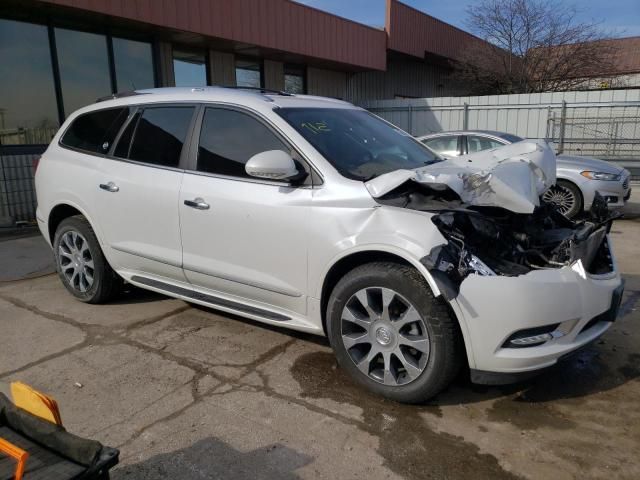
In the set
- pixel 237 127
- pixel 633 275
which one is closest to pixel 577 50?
pixel 633 275

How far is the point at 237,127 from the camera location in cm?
356

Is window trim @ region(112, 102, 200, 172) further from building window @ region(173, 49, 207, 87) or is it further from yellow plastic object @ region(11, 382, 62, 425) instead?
building window @ region(173, 49, 207, 87)

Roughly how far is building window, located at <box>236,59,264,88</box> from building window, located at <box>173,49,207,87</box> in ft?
3.79

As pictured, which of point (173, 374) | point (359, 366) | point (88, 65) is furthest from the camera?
point (88, 65)

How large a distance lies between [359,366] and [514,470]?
98 cm

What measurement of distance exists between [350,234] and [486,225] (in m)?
0.75

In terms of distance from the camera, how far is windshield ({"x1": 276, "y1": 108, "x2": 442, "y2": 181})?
3.28 meters

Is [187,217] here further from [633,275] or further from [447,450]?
[633,275]

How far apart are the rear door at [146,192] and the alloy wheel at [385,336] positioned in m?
1.49

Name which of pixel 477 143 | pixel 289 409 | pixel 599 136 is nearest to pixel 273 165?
pixel 289 409

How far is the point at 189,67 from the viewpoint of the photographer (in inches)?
459

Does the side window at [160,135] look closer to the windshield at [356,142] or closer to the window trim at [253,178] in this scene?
the window trim at [253,178]

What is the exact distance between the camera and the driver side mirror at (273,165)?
9.95ft

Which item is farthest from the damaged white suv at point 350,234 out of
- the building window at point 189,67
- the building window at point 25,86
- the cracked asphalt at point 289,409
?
the building window at point 189,67
